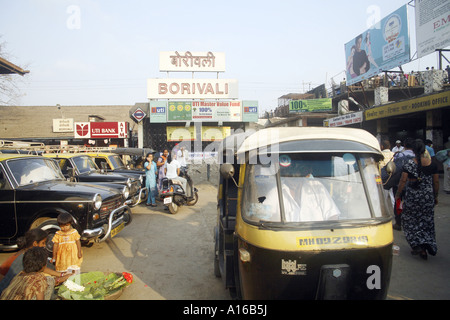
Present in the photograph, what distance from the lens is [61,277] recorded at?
3547 mm

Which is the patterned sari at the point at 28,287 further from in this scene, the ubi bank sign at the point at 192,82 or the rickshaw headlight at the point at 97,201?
the ubi bank sign at the point at 192,82

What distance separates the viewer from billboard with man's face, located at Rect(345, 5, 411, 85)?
635 inches

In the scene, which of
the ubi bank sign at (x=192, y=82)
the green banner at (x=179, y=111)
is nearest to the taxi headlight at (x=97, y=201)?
the green banner at (x=179, y=111)

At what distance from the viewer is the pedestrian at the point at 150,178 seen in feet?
29.8

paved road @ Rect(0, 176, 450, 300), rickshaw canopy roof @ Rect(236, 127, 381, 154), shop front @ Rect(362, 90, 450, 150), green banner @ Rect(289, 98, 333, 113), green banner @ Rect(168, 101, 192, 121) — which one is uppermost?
green banner @ Rect(289, 98, 333, 113)

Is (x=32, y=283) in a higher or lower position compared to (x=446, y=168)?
lower

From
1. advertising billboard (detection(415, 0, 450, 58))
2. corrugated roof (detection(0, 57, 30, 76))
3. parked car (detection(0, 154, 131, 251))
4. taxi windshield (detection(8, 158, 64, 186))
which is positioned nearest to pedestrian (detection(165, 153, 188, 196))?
taxi windshield (detection(8, 158, 64, 186))

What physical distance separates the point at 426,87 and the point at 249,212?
13.0 meters

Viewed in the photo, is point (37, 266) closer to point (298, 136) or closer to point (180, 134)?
point (298, 136)

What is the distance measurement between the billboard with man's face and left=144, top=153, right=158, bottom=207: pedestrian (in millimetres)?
14893

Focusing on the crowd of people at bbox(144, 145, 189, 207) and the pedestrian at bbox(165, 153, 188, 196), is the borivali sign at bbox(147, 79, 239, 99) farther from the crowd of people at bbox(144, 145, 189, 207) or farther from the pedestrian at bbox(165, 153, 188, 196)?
the pedestrian at bbox(165, 153, 188, 196)

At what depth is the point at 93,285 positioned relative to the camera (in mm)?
3619

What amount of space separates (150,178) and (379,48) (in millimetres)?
16772

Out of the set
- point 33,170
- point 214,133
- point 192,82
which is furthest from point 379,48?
point 33,170
